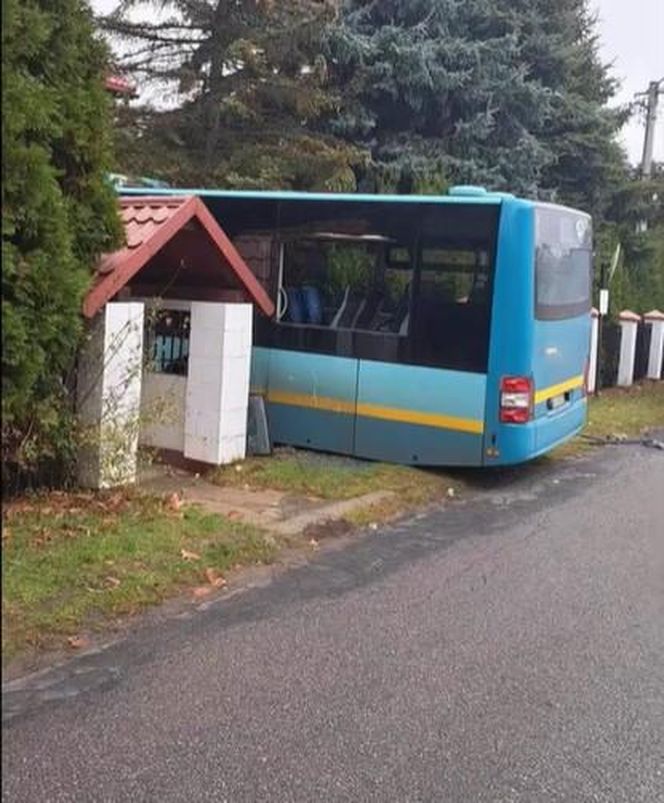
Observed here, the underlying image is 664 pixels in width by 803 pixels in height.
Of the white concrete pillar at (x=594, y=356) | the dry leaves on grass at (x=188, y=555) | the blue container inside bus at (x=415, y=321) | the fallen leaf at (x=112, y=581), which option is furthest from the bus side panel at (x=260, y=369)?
the white concrete pillar at (x=594, y=356)

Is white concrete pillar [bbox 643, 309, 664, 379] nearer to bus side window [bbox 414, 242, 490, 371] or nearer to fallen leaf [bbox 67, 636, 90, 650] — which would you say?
bus side window [bbox 414, 242, 490, 371]

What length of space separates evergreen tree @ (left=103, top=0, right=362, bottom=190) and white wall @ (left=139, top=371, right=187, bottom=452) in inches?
299

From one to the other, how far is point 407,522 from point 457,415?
58.2 inches

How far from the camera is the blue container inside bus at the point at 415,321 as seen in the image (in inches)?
350

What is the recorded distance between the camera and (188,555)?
244 inches

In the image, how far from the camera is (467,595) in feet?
19.7

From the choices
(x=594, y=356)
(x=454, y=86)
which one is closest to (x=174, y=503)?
(x=594, y=356)

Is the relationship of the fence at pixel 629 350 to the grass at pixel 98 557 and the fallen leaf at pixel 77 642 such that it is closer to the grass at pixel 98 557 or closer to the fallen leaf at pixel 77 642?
the grass at pixel 98 557

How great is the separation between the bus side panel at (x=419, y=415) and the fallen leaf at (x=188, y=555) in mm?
3467

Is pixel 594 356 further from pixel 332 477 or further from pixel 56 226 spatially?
pixel 56 226

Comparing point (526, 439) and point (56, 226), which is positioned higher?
point (56, 226)

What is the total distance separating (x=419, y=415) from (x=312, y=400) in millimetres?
1125

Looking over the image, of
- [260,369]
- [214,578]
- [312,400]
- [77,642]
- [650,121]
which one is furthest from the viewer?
[650,121]

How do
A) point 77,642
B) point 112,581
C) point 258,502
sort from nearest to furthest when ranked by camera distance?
point 77,642
point 112,581
point 258,502
